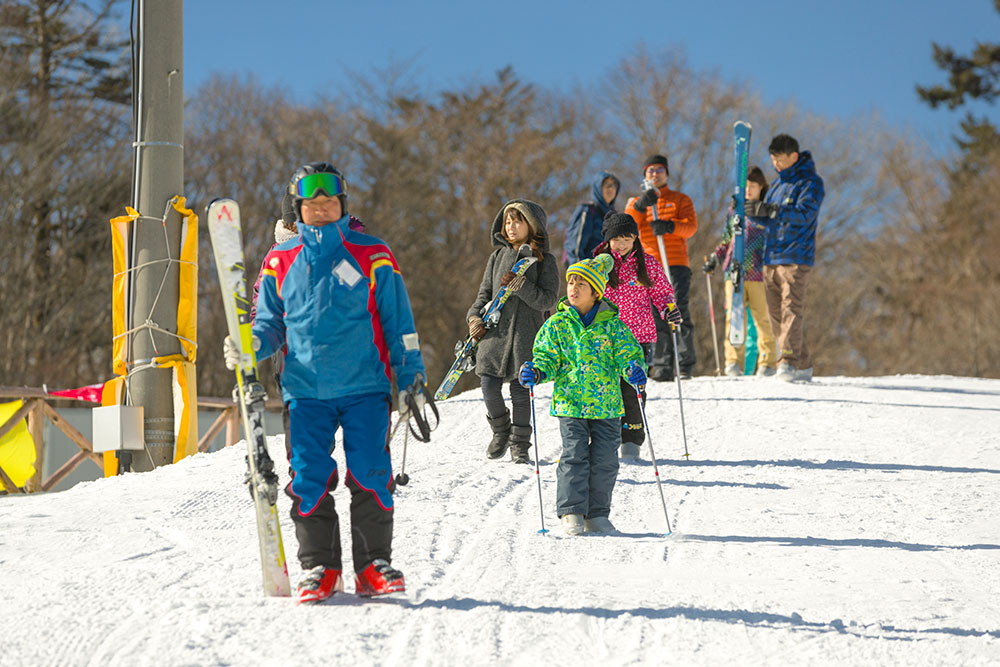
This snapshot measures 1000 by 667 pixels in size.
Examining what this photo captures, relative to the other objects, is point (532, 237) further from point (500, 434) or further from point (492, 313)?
point (500, 434)

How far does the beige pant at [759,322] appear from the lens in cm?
1130

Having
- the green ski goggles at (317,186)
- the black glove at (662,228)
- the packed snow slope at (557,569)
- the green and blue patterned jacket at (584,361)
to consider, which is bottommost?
the packed snow slope at (557,569)

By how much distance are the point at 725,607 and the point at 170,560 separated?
8.35ft

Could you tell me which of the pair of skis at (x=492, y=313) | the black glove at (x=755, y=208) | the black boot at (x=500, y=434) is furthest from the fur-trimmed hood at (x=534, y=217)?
the black glove at (x=755, y=208)

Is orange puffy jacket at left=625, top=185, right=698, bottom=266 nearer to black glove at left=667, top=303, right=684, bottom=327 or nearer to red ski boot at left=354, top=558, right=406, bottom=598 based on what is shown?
black glove at left=667, top=303, right=684, bottom=327

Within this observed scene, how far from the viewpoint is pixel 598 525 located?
536cm

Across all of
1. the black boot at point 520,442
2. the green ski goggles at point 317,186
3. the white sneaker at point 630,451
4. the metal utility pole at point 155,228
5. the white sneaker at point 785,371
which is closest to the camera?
the green ski goggles at point 317,186

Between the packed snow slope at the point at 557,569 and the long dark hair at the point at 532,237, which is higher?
the long dark hair at the point at 532,237

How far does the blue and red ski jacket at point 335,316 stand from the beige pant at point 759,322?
7.60m

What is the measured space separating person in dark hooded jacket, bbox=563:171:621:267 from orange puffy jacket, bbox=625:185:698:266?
861mm

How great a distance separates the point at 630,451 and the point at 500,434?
1.01m

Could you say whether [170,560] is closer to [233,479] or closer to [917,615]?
[233,479]

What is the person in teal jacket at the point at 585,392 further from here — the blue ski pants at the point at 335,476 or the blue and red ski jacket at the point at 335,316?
the blue ski pants at the point at 335,476

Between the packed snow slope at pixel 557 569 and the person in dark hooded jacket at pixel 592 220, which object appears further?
the person in dark hooded jacket at pixel 592 220
